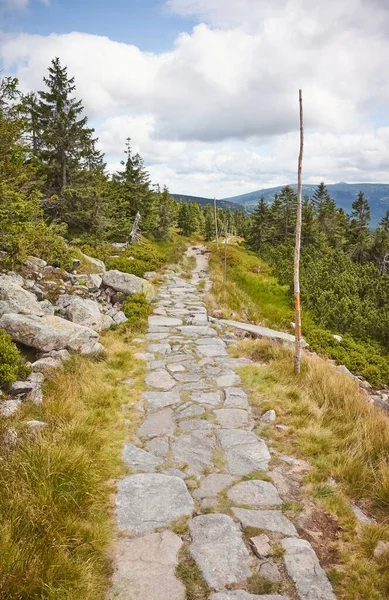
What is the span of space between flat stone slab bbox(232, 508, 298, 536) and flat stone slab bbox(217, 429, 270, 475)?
25.2 inches

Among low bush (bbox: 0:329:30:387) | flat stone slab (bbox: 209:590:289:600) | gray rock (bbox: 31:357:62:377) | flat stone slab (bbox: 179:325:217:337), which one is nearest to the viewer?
flat stone slab (bbox: 209:590:289:600)

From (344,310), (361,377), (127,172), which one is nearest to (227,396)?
(361,377)

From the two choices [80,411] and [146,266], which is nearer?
[80,411]

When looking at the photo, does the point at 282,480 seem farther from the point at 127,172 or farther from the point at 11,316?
the point at 127,172

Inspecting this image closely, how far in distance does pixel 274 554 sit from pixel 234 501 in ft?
2.39

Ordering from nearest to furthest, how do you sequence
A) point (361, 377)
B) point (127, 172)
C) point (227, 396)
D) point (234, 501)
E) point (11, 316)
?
point (234, 501), point (227, 396), point (11, 316), point (361, 377), point (127, 172)

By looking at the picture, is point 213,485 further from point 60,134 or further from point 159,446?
point 60,134

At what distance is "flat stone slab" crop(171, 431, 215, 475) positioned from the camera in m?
4.27

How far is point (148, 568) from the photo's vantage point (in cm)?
277

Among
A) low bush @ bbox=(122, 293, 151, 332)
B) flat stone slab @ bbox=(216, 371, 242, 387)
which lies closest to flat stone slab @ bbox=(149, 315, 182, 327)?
low bush @ bbox=(122, 293, 151, 332)

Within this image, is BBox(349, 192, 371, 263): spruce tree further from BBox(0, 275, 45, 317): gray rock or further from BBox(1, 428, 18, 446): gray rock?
BBox(1, 428, 18, 446): gray rock

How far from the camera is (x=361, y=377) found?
13.0m

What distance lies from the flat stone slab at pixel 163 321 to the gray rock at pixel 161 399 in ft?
14.3

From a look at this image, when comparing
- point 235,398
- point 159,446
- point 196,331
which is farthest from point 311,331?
point 159,446
